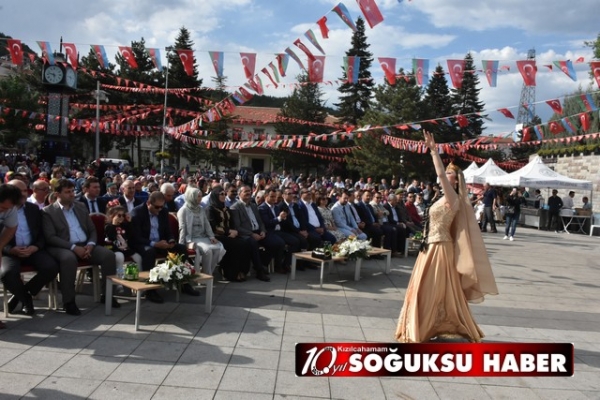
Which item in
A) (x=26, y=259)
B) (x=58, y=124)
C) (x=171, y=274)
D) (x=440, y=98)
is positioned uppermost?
(x=440, y=98)

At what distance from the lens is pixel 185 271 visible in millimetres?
5254

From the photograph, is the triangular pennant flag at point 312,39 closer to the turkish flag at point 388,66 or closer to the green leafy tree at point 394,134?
the turkish flag at point 388,66

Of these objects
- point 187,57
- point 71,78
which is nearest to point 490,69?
point 187,57

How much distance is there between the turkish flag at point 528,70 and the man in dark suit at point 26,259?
11.1 meters

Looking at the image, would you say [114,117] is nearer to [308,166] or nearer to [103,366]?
[308,166]

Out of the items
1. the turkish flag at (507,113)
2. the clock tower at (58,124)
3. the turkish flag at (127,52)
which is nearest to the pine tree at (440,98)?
the turkish flag at (507,113)

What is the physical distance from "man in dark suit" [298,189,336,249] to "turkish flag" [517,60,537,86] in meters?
6.41

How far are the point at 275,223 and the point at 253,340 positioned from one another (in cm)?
399

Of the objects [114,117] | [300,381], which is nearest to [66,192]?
[300,381]

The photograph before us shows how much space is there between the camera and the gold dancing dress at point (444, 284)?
15.4 ft

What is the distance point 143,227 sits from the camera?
21.2 ft

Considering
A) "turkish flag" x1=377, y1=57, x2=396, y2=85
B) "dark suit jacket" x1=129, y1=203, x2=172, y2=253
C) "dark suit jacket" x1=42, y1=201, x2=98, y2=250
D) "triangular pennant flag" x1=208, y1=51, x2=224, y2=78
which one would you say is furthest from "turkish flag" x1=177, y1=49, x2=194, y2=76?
"dark suit jacket" x1=42, y1=201, x2=98, y2=250

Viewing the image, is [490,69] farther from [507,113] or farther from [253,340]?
[253,340]

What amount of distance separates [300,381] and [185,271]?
6.85ft
